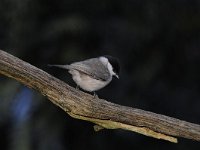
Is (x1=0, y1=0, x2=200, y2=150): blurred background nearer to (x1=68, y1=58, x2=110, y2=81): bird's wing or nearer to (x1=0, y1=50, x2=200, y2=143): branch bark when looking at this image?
(x1=68, y1=58, x2=110, y2=81): bird's wing

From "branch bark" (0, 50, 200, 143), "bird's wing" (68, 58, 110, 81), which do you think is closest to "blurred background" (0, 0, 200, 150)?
"bird's wing" (68, 58, 110, 81)

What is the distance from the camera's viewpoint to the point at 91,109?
12.3 ft

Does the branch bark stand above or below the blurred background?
above

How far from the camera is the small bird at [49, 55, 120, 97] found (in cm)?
431

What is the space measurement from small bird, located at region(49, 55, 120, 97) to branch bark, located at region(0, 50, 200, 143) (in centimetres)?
49

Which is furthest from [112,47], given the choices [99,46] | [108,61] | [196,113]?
[108,61]

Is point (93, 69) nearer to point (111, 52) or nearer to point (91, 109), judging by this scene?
point (91, 109)

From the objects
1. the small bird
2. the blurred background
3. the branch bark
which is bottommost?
the blurred background

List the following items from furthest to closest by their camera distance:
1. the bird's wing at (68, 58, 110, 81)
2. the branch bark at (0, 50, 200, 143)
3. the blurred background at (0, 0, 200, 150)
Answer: the blurred background at (0, 0, 200, 150), the bird's wing at (68, 58, 110, 81), the branch bark at (0, 50, 200, 143)

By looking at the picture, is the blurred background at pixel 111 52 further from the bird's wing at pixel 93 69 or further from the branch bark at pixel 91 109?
the branch bark at pixel 91 109

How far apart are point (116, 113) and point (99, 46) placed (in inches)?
113

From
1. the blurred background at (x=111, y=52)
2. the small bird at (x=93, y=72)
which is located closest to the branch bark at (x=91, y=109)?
the small bird at (x=93, y=72)

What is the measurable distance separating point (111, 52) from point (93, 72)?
228 centimetres

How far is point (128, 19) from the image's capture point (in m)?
6.73
